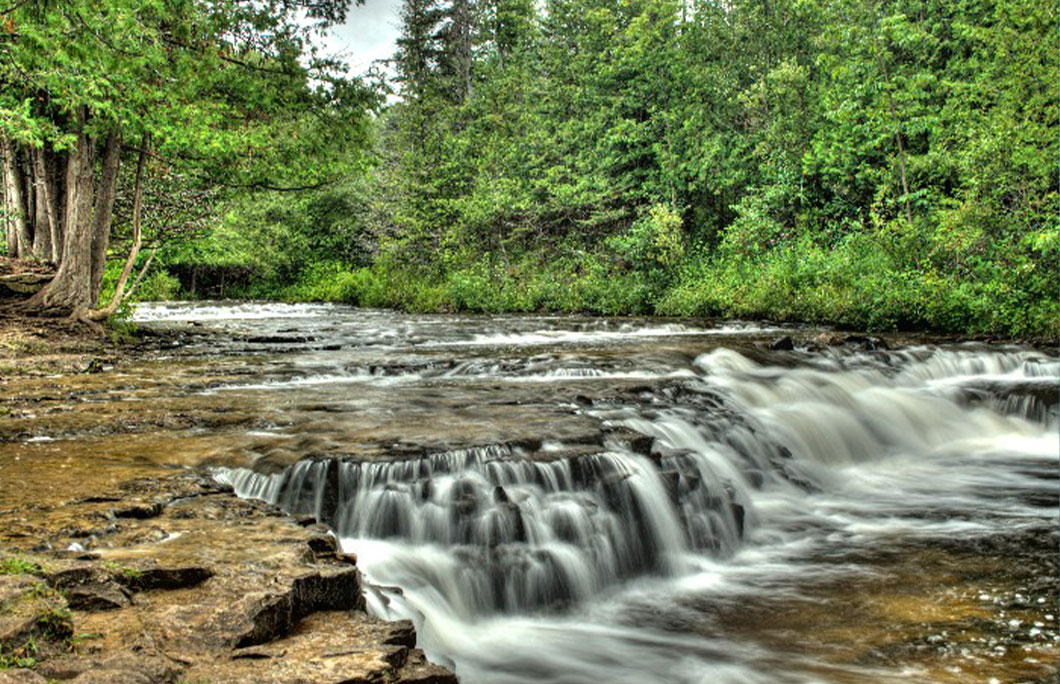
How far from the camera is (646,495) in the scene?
5730mm

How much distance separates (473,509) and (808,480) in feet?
13.9

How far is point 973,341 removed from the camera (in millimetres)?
13406

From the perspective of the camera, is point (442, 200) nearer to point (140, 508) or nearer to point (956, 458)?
point (956, 458)

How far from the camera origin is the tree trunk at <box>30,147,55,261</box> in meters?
14.2

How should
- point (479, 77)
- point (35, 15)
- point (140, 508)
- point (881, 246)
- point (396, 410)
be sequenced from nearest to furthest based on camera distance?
point (140, 508)
point (35, 15)
point (396, 410)
point (881, 246)
point (479, 77)

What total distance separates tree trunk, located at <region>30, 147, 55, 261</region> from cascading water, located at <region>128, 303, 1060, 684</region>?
783 centimetres

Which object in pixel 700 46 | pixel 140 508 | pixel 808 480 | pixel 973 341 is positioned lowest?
pixel 808 480

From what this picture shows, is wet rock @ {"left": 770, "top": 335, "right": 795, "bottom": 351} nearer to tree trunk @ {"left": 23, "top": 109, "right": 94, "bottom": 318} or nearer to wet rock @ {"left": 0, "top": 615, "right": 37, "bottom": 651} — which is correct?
wet rock @ {"left": 0, "top": 615, "right": 37, "bottom": 651}

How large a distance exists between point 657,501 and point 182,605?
3.76 meters

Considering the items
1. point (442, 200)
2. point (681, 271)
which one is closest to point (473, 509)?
point (681, 271)

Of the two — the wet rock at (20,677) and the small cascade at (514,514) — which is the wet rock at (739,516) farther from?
the wet rock at (20,677)

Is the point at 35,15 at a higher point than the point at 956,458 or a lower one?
higher

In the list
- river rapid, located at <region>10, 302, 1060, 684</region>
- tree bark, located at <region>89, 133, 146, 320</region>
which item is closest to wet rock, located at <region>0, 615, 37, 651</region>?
river rapid, located at <region>10, 302, 1060, 684</region>

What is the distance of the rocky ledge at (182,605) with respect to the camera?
7.62 ft
